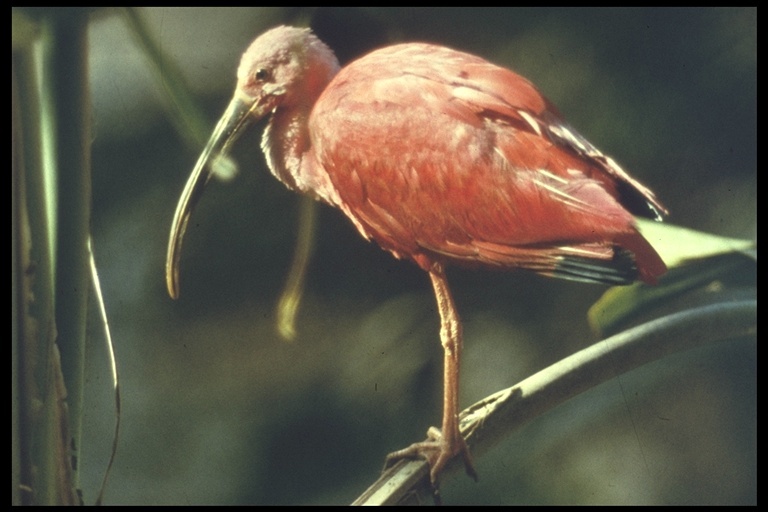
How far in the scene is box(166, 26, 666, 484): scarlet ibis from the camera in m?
2.31

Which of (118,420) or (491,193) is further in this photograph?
(118,420)

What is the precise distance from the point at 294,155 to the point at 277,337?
19.8 inches

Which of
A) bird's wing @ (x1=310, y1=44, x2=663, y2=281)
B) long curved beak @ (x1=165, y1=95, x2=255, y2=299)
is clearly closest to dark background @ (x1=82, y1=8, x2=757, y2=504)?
long curved beak @ (x1=165, y1=95, x2=255, y2=299)

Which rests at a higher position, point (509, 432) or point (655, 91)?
point (655, 91)

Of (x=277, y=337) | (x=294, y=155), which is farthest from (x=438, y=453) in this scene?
(x=294, y=155)

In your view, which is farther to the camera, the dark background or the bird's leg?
the dark background

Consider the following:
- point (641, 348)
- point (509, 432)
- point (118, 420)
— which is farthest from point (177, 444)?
point (641, 348)

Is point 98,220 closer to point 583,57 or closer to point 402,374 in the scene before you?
point 402,374

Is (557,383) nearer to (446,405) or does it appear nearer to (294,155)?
(446,405)

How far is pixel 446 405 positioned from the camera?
2.41m

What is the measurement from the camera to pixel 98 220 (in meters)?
2.49

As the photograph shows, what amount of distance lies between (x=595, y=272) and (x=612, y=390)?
0.38 m

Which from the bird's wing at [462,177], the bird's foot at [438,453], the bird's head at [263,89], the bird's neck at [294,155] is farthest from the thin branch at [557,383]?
the bird's head at [263,89]

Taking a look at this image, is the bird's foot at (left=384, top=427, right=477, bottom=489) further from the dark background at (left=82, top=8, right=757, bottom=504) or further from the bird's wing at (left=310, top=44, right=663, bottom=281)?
the bird's wing at (left=310, top=44, right=663, bottom=281)
